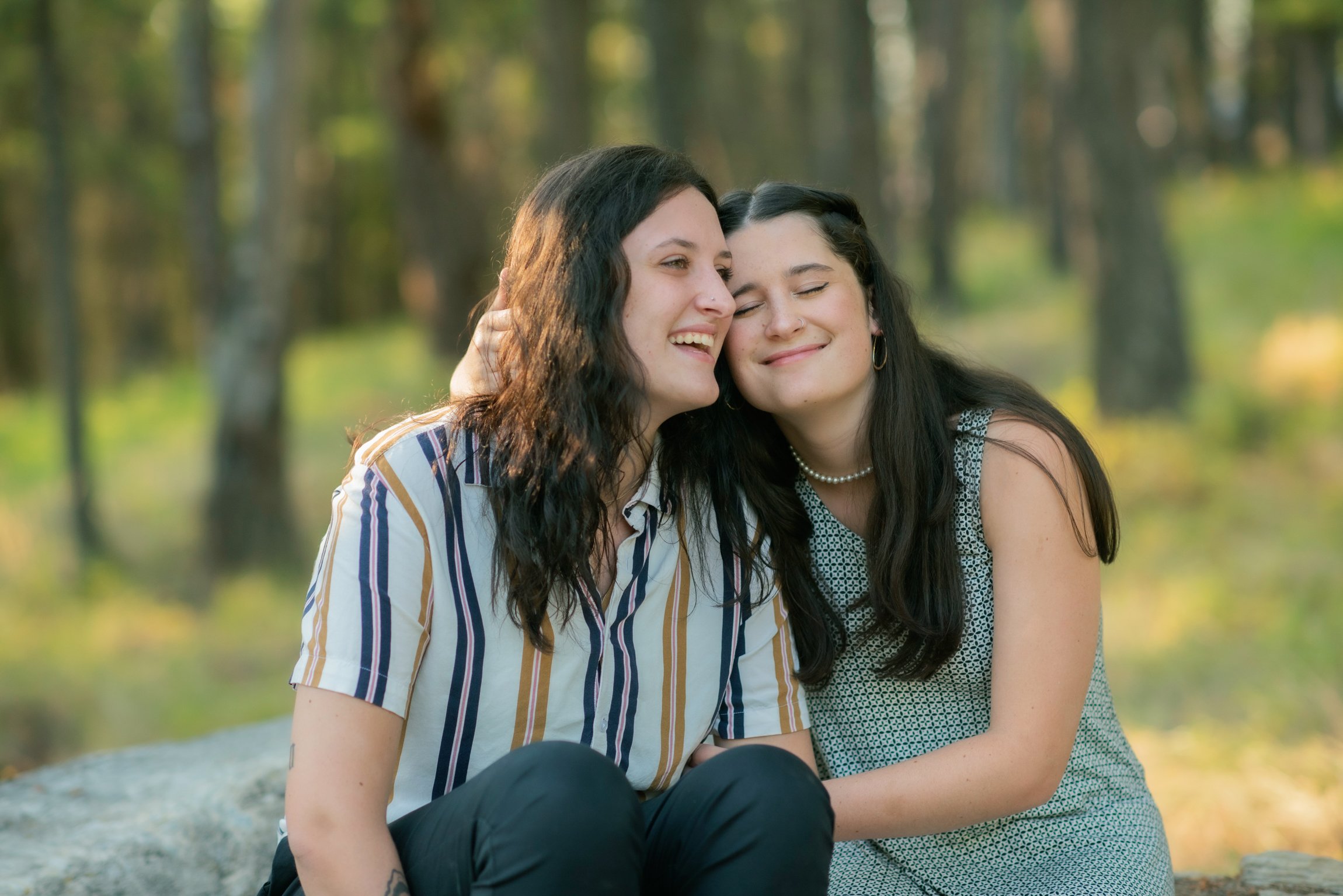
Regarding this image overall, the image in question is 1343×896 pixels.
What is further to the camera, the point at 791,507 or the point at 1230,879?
the point at 1230,879

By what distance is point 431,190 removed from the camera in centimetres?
1225

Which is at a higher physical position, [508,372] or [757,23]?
[757,23]

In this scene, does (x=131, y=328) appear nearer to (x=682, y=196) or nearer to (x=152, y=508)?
(x=152, y=508)

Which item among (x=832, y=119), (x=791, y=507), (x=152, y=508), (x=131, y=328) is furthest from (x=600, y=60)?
(x=791, y=507)

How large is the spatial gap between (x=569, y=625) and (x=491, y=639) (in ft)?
0.48

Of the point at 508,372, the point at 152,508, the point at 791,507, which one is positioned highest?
the point at 508,372

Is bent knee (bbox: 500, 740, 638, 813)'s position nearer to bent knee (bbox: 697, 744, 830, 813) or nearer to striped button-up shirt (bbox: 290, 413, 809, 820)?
bent knee (bbox: 697, 744, 830, 813)

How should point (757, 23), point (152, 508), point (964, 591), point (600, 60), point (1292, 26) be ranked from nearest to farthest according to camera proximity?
point (964, 591), point (152, 508), point (1292, 26), point (600, 60), point (757, 23)

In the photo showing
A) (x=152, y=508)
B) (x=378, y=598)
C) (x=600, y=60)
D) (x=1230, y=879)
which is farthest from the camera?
(x=600, y=60)

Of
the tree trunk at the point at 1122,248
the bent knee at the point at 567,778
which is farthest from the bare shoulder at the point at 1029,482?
the tree trunk at the point at 1122,248

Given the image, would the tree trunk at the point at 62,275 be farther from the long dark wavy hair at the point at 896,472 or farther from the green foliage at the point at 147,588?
the long dark wavy hair at the point at 896,472

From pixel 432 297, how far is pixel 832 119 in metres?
4.62

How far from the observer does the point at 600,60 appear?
19.9m

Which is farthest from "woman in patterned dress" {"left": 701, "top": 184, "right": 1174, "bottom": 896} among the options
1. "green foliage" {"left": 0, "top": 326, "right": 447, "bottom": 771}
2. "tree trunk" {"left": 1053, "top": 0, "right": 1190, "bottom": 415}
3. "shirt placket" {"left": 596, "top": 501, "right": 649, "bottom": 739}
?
"tree trunk" {"left": 1053, "top": 0, "right": 1190, "bottom": 415}
